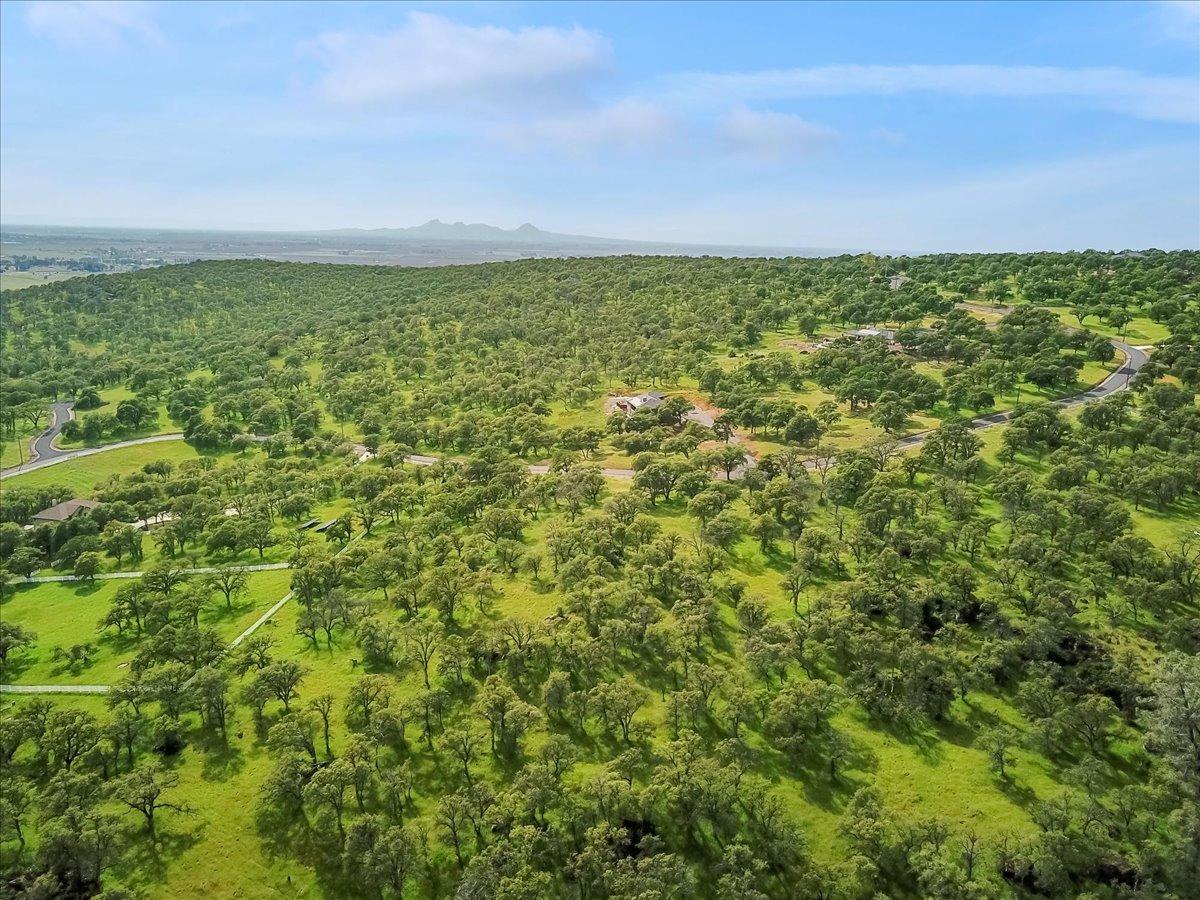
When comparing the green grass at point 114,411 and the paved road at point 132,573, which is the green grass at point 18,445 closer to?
the green grass at point 114,411

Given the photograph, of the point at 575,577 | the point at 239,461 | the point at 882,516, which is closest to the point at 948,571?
the point at 882,516

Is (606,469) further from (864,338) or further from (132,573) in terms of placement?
(864,338)

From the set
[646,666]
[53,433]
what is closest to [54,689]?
[646,666]

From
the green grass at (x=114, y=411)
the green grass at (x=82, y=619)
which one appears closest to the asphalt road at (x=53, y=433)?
the green grass at (x=114, y=411)

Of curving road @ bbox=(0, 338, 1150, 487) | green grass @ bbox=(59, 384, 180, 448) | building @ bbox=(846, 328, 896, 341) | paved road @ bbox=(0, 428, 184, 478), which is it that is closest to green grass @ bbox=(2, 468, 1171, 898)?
curving road @ bbox=(0, 338, 1150, 487)

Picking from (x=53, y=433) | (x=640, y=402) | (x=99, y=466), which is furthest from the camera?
(x=53, y=433)
